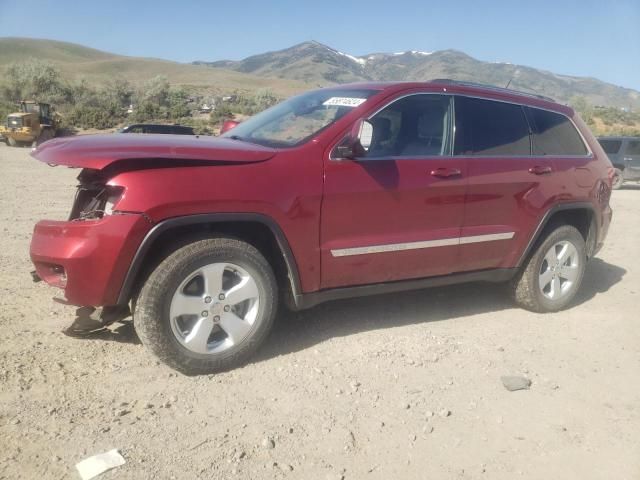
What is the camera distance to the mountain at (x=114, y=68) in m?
94.9

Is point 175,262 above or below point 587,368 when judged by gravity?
above

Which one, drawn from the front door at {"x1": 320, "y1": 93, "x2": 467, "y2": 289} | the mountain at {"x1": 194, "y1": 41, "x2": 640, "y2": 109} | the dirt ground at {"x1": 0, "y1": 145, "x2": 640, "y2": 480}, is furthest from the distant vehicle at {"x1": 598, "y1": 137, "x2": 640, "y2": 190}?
the mountain at {"x1": 194, "y1": 41, "x2": 640, "y2": 109}

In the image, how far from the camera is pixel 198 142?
135 inches

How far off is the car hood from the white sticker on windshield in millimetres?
728

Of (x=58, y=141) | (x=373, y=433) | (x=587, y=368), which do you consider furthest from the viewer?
(x=587, y=368)

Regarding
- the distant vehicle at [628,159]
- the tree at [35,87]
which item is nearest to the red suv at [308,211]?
the distant vehicle at [628,159]

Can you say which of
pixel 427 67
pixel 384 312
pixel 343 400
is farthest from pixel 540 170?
pixel 427 67

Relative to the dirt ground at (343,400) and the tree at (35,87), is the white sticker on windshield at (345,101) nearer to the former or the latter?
the dirt ground at (343,400)

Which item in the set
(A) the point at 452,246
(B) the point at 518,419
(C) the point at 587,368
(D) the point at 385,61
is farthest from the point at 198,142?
(D) the point at 385,61

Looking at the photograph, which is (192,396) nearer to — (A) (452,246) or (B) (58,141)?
(B) (58,141)

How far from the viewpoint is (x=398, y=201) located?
375cm

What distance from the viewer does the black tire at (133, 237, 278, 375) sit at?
3.11m

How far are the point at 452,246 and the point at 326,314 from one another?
3.77ft

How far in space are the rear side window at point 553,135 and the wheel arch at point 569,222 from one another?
48 centimetres
